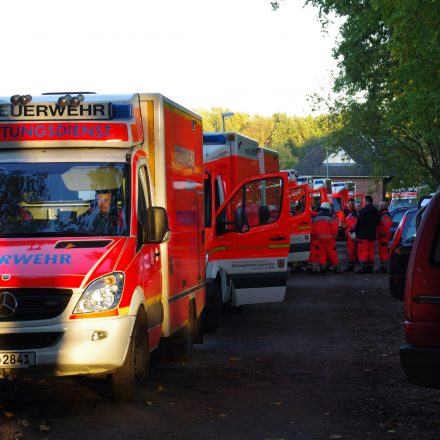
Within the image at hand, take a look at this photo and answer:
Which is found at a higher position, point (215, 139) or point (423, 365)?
point (215, 139)

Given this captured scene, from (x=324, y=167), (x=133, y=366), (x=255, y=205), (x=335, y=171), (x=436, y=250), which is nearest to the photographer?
(x=436, y=250)

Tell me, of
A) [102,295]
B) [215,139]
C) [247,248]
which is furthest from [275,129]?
[102,295]

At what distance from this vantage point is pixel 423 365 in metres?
6.73

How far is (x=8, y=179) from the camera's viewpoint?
920 cm

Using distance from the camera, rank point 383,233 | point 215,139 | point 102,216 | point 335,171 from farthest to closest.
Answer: point 335,171 < point 383,233 < point 215,139 < point 102,216

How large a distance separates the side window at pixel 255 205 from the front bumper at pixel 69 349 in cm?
602

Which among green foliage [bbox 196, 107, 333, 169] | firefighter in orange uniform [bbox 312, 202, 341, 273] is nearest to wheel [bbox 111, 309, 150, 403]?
firefighter in orange uniform [bbox 312, 202, 341, 273]

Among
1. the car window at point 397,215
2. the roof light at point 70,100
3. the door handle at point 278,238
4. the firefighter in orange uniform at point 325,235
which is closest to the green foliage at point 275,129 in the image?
the car window at point 397,215

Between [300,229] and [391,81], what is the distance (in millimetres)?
10891

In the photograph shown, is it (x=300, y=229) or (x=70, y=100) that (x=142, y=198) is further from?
(x=300, y=229)

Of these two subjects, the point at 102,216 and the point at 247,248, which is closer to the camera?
the point at 102,216

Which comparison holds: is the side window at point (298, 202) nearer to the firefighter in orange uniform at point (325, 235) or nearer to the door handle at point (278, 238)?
the firefighter in orange uniform at point (325, 235)

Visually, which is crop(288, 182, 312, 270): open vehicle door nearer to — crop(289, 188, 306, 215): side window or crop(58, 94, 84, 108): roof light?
crop(289, 188, 306, 215): side window

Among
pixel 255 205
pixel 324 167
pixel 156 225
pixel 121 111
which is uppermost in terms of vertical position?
pixel 324 167
